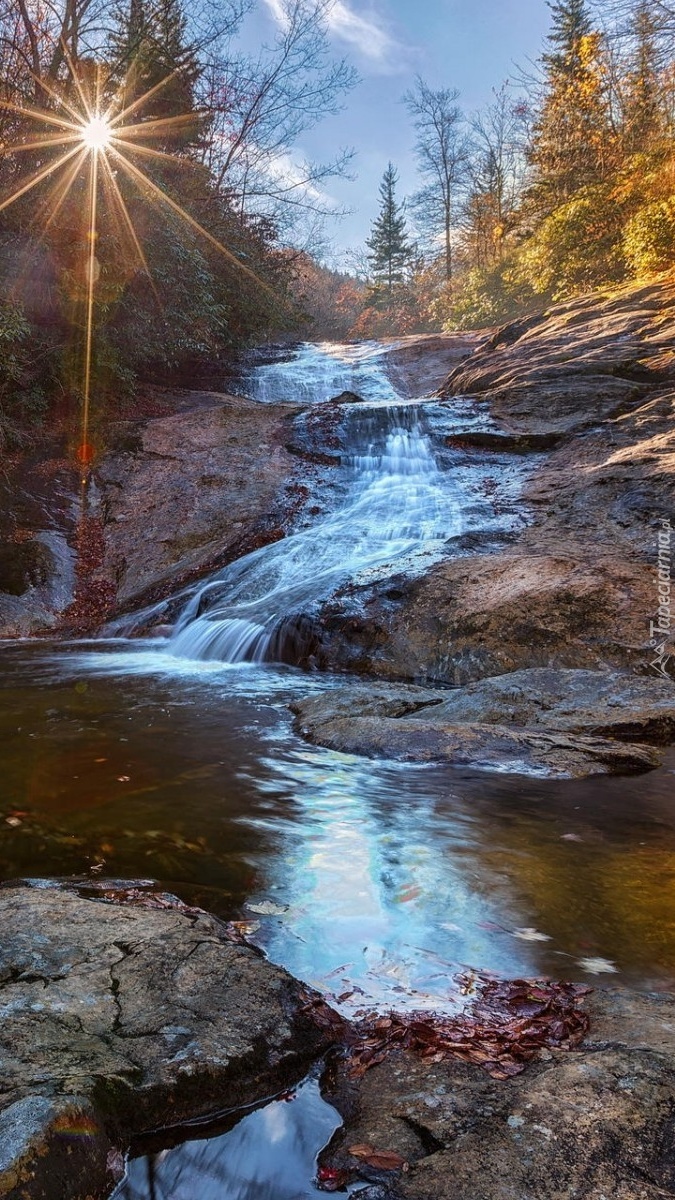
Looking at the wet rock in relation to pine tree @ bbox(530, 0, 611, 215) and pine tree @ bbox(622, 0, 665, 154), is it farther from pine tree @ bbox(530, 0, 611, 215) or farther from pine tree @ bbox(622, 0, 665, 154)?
pine tree @ bbox(530, 0, 611, 215)

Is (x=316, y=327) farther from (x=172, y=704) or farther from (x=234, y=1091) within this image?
(x=234, y=1091)

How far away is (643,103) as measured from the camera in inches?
732

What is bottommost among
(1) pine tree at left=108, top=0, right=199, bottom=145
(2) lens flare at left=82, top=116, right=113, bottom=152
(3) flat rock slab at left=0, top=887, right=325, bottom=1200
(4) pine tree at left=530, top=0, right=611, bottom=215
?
(3) flat rock slab at left=0, top=887, right=325, bottom=1200

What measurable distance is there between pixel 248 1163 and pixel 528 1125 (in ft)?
1.91

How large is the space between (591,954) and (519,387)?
11749mm

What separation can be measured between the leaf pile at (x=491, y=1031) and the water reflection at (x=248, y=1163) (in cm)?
20

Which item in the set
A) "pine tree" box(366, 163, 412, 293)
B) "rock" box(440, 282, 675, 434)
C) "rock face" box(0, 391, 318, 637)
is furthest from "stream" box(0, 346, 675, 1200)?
"pine tree" box(366, 163, 412, 293)

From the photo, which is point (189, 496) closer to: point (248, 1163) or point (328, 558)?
point (328, 558)

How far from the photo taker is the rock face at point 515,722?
170 inches

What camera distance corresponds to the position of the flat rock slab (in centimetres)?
122

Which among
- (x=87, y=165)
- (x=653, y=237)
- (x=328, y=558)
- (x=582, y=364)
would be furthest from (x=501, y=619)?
(x=653, y=237)

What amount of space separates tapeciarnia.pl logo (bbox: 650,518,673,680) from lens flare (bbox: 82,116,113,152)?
12260 mm

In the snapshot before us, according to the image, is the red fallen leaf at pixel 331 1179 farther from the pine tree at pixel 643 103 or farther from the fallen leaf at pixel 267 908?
the pine tree at pixel 643 103

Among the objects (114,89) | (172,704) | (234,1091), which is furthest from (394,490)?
(114,89)
